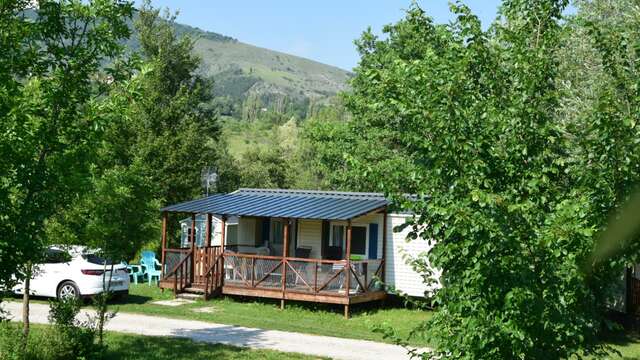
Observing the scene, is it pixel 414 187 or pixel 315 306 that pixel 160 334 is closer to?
pixel 315 306

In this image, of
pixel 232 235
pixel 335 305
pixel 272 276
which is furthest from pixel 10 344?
pixel 232 235

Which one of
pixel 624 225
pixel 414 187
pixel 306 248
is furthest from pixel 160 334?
pixel 624 225

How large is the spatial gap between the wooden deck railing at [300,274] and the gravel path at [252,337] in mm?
3857

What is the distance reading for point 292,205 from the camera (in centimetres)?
2219

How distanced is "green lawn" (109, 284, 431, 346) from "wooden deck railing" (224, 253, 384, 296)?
24.7 inches

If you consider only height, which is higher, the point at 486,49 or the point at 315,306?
the point at 486,49

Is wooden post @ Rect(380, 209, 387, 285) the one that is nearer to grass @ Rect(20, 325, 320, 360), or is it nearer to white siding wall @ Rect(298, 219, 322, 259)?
white siding wall @ Rect(298, 219, 322, 259)

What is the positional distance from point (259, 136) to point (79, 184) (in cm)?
9520

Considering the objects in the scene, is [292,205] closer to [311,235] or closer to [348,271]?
[311,235]

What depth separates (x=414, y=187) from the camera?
6.02m

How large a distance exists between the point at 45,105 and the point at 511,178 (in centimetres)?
559

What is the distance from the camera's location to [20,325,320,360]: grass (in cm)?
1256

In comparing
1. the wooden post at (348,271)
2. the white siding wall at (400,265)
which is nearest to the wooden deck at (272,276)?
the wooden post at (348,271)

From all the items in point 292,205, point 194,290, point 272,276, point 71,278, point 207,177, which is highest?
point 207,177
